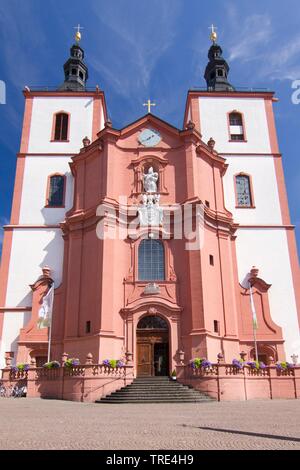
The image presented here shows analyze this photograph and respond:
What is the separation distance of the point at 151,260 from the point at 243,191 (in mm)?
10117

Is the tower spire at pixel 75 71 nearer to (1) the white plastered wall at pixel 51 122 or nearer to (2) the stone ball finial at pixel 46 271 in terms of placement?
(1) the white plastered wall at pixel 51 122

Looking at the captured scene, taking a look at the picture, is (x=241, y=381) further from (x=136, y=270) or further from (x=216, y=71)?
(x=216, y=71)

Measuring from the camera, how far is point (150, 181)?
95.8 ft

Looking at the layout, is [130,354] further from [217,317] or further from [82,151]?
[82,151]

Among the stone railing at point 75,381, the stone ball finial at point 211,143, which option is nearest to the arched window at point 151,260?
the stone railing at point 75,381

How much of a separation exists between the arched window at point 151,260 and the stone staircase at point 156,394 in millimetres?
7065

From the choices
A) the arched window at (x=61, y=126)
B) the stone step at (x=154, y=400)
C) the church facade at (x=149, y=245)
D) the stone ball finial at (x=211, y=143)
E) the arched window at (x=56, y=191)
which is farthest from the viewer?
the arched window at (x=61, y=126)

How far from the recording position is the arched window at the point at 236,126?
34875 mm

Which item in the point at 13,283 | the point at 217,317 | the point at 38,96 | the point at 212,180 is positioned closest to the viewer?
the point at 217,317

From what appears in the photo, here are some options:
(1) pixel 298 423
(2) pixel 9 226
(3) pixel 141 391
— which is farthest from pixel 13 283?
(1) pixel 298 423

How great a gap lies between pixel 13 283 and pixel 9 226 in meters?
4.34

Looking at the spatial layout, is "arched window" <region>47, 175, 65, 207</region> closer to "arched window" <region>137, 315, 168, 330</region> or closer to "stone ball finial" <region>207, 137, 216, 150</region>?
"arched window" <region>137, 315, 168, 330</region>

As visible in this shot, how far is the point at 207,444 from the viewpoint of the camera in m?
7.84
